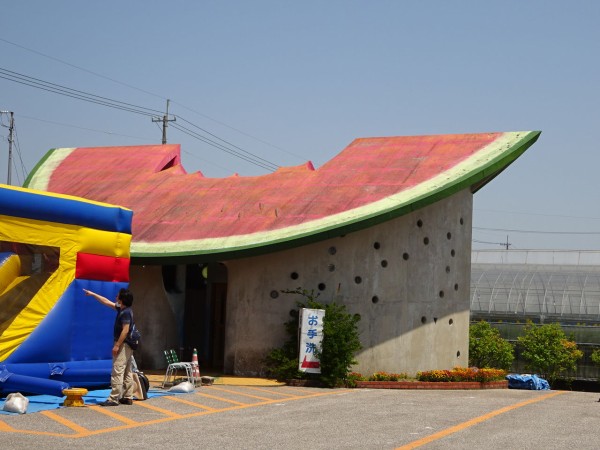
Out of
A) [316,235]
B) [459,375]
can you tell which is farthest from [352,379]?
[316,235]

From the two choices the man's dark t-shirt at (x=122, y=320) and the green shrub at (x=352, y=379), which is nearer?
the man's dark t-shirt at (x=122, y=320)

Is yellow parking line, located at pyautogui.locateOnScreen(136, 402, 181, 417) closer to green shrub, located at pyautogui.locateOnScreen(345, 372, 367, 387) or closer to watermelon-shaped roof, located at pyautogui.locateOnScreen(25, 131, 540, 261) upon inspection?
watermelon-shaped roof, located at pyautogui.locateOnScreen(25, 131, 540, 261)

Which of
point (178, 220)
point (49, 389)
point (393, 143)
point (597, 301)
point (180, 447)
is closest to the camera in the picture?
point (180, 447)

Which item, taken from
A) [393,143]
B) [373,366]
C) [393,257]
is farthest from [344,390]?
[393,143]

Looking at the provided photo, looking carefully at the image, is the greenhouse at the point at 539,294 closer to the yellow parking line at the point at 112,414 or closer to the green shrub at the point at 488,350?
the green shrub at the point at 488,350

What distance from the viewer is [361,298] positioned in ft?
71.2

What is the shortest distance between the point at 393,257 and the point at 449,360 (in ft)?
11.2

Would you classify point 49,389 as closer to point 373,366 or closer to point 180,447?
point 180,447

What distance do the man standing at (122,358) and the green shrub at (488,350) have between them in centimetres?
2391

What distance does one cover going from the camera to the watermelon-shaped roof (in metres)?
20.6

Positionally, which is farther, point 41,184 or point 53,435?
point 41,184

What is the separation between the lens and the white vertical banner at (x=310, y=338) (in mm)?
19922

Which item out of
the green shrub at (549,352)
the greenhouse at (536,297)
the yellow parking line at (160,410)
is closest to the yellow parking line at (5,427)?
the yellow parking line at (160,410)

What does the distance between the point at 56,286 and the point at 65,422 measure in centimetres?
417
